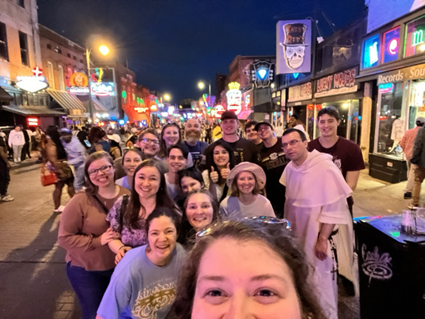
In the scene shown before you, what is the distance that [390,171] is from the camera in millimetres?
8430

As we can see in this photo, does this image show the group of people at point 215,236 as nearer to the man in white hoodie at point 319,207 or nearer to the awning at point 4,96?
the man in white hoodie at point 319,207

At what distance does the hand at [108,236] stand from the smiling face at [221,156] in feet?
5.40

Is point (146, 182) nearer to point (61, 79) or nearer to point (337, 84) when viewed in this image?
point (337, 84)

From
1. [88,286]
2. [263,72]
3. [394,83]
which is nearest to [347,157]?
[88,286]

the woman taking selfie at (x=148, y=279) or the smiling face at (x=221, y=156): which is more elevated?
the smiling face at (x=221, y=156)

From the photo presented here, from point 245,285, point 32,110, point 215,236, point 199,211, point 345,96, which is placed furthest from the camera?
point 32,110

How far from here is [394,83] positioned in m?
9.08

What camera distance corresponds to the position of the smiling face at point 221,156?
3.61 metres

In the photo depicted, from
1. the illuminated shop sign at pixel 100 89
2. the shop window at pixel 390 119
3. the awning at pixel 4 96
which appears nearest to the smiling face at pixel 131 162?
the shop window at pixel 390 119

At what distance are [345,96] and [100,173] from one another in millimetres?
11817

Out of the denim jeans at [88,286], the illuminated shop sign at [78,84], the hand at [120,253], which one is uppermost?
the illuminated shop sign at [78,84]

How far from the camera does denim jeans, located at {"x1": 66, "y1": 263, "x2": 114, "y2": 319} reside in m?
2.44

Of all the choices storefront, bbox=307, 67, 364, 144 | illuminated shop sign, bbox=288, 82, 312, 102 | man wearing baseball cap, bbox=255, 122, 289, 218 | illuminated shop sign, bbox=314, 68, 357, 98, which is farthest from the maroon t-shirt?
illuminated shop sign, bbox=288, 82, 312, 102

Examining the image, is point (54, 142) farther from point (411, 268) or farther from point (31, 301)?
point (411, 268)
